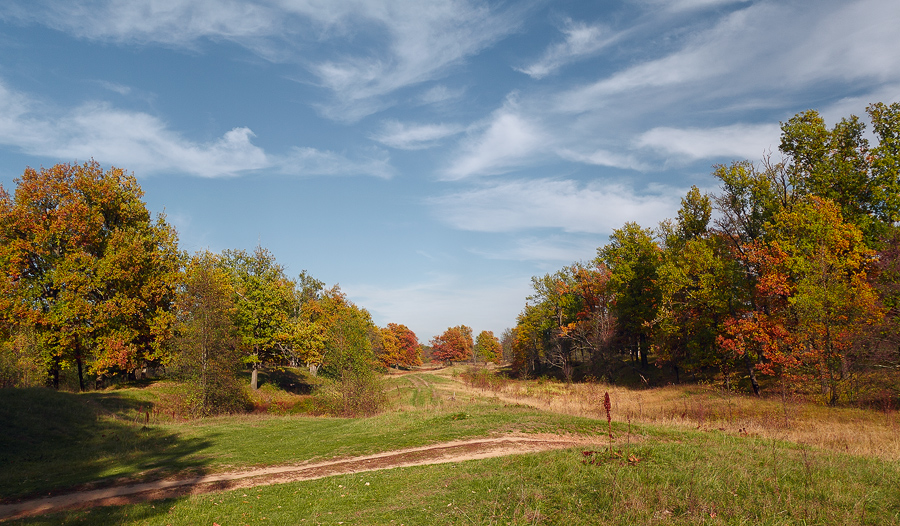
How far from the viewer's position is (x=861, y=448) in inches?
531

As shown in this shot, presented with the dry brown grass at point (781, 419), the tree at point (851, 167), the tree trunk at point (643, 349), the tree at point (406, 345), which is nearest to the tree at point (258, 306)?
the dry brown grass at point (781, 419)

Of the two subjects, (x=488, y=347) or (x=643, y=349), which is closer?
(x=643, y=349)

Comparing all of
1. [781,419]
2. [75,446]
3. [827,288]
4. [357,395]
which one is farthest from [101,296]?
[827,288]

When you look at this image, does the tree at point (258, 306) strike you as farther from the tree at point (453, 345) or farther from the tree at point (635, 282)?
the tree at point (453, 345)

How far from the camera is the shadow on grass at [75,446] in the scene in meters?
13.1

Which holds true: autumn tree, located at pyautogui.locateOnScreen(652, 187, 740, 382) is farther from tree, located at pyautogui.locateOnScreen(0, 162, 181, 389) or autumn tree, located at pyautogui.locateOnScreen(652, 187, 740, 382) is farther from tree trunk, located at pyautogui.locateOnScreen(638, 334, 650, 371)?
tree, located at pyautogui.locateOnScreen(0, 162, 181, 389)

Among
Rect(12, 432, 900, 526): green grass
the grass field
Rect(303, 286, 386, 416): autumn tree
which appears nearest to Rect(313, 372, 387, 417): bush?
Rect(303, 286, 386, 416): autumn tree

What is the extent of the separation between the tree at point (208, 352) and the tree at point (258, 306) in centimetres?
1081

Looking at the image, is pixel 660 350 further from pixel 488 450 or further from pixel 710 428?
pixel 488 450

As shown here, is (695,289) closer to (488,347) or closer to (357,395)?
(357,395)

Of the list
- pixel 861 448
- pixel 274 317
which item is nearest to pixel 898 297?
pixel 861 448

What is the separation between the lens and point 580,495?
7793mm

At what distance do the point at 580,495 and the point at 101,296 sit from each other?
37.8 metres

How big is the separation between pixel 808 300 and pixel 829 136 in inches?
545
